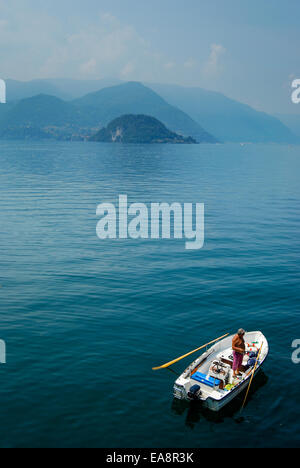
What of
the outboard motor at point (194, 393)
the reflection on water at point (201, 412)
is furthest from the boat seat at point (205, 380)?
the reflection on water at point (201, 412)

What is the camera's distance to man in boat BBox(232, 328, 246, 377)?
936 inches

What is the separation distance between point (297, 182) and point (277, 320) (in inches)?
3452

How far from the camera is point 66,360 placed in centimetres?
2502

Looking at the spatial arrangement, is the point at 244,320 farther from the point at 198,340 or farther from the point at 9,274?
the point at 9,274

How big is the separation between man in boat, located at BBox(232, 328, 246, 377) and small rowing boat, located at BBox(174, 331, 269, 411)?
0.34 meters

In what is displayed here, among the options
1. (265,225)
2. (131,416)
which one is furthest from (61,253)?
(265,225)

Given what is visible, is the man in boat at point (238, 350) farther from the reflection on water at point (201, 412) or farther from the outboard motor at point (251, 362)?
the reflection on water at point (201, 412)

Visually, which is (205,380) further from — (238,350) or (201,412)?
(238,350)


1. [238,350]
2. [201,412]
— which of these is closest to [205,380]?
[201,412]

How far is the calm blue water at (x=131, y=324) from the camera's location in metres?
20.1

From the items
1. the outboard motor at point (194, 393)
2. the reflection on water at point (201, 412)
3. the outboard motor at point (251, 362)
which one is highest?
the outboard motor at point (251, 362)

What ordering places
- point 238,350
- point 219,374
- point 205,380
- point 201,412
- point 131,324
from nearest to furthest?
1. point 201,412
2. point 205,380
3. point 238,350
4. point 219,374
5. point 131,324

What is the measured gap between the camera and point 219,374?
2394 cm

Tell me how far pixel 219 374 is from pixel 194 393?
3.17 meters
